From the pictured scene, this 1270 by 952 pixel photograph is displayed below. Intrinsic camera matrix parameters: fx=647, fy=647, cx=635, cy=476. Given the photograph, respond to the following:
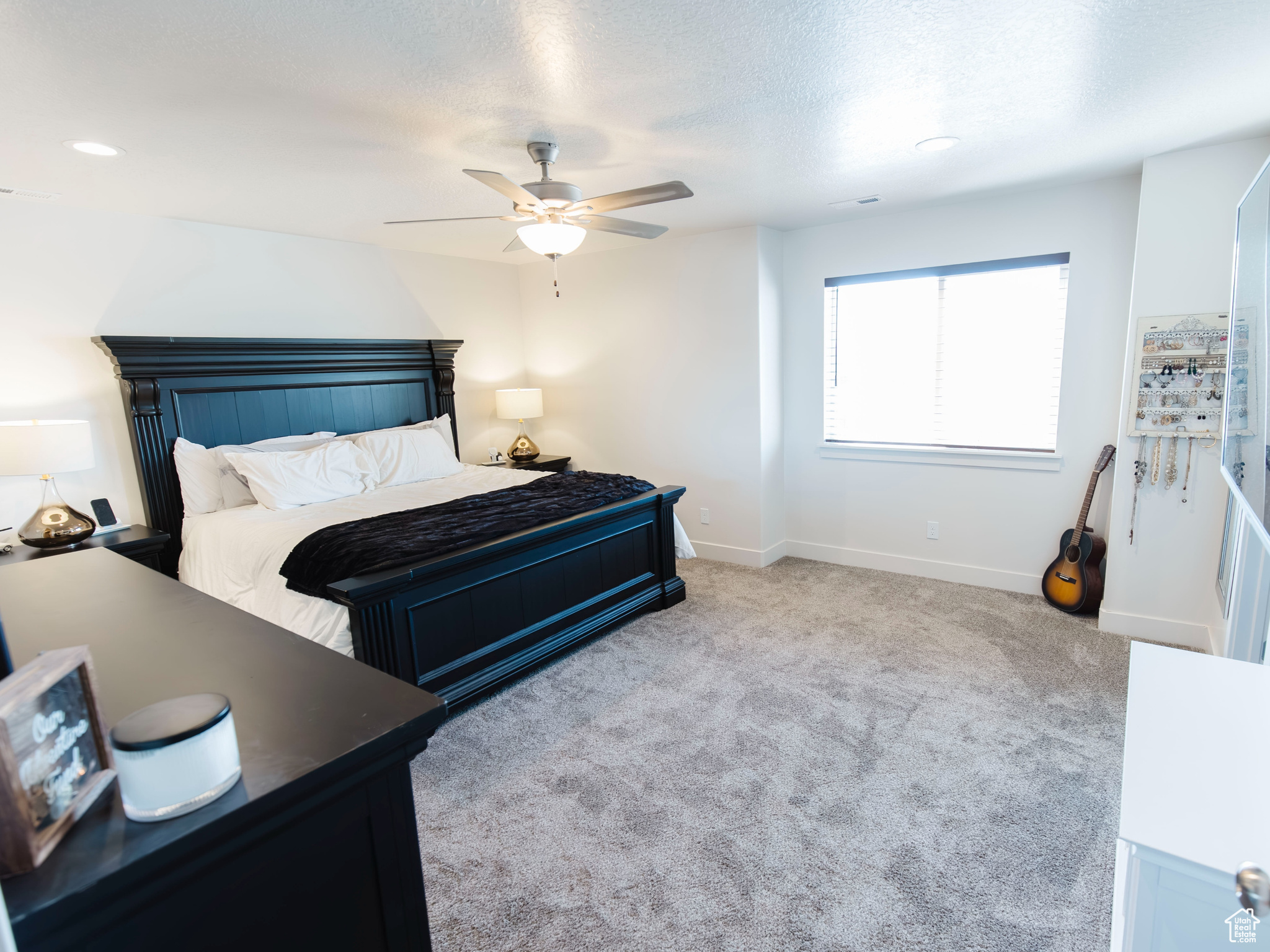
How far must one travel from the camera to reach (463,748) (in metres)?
2.54

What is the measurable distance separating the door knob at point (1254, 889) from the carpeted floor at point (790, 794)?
A: 1048 mm

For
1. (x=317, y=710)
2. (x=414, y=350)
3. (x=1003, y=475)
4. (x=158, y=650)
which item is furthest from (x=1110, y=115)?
(x=414, y=350)

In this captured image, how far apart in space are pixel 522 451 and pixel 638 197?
3.00m

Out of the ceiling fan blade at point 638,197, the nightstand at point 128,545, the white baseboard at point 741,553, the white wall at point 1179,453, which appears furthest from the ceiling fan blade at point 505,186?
the white wall at point 1179,453

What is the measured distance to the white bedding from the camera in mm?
2602

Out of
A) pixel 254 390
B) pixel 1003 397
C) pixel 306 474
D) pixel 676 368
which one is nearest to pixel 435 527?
pixel 306 474

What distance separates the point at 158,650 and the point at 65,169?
253 centimetres

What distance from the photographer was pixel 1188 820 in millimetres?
940

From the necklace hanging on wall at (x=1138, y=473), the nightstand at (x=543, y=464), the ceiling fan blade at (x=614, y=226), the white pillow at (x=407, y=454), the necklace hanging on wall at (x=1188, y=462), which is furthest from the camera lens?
the nightstand at (x=543, y=464)

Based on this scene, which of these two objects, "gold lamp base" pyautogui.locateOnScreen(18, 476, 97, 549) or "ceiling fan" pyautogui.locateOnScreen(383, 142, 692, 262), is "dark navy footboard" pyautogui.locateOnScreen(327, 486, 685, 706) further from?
"gold lamp base" pyautogui.locateOnScreen(18, 476, 97, 549)

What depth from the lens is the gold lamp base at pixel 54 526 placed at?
9.86 ft

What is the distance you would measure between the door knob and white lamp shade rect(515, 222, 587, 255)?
2.49m

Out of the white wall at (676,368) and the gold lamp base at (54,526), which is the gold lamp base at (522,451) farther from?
the gold lamp base at (54,526)

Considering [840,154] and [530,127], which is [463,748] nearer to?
[530,127]
